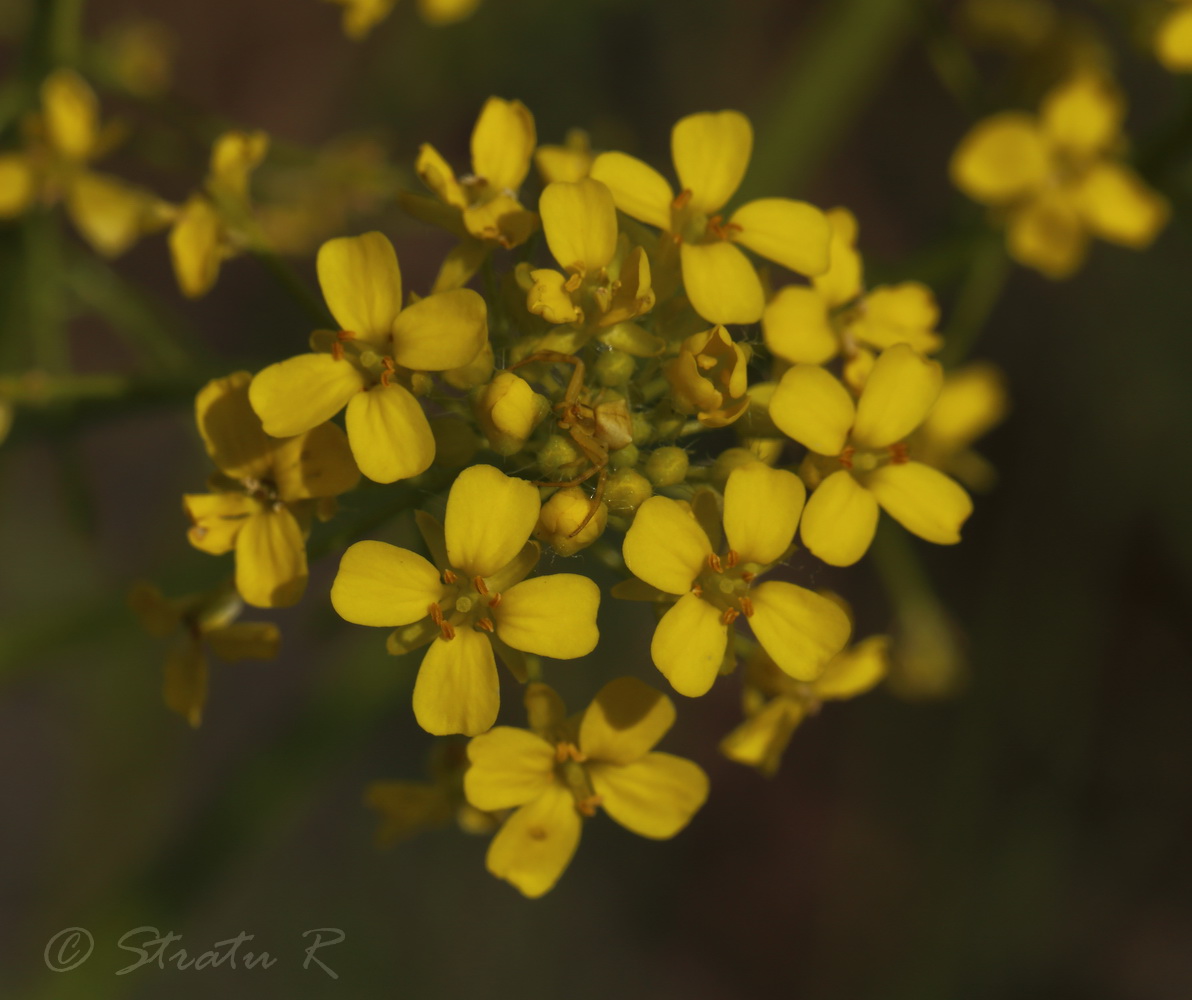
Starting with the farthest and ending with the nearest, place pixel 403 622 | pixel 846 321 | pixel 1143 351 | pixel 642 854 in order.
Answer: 1. pixel 642 854
2. pixel 1143 351
3. pixel 846 321
4. pixel 403 622

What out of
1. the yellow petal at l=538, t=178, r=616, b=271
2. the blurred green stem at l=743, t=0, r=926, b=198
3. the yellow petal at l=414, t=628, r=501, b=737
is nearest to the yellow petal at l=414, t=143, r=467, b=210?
the yellow petal at l=538, t=178, r=616, b=271

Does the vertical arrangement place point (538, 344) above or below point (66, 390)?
above

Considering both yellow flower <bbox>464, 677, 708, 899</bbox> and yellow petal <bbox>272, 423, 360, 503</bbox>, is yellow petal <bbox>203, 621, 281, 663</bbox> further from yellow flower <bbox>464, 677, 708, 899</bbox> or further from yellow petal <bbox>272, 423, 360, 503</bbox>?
yellow flower <bbox>464, 677, 708, 899</bbox>

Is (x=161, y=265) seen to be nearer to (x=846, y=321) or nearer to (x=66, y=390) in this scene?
(x=66, y=390)

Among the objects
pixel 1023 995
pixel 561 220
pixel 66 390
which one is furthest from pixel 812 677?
pixel 1023 995

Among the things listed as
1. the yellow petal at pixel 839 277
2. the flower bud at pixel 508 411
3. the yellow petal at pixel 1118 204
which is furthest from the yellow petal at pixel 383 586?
the yellow petal at pixel 1118 204

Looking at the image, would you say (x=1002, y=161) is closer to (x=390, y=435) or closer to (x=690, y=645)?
(x=690, y=645)

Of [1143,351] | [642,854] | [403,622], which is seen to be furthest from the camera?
[642,854]

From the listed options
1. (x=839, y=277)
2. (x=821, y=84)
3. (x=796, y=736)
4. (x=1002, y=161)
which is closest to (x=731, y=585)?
(x=839, y=277)
